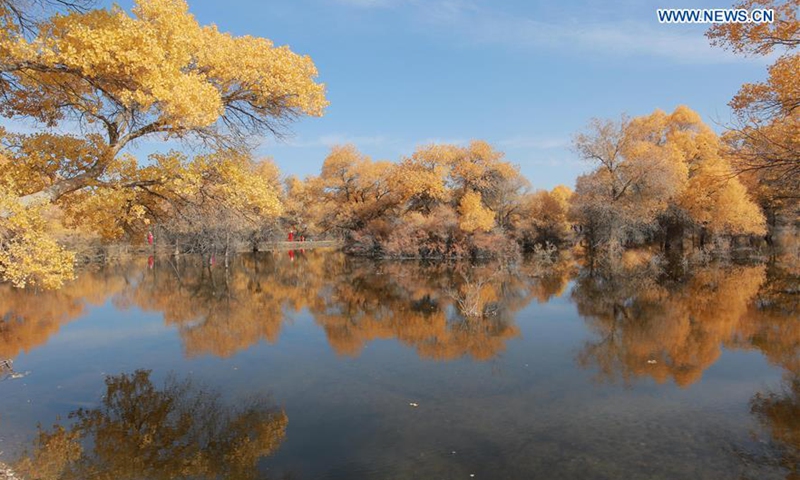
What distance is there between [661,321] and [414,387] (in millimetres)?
8213

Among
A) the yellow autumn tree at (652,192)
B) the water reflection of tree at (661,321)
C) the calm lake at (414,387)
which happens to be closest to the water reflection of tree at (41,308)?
the calm lake at (414,387)

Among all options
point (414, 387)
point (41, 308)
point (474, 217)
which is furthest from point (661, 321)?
point (41, 308)

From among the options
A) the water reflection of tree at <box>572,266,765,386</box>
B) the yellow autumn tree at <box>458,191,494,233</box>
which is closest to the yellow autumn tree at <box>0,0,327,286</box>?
the water reflection of tree at <box>572,266,765,386</box>

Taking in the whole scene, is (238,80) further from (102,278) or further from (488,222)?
(488,222)

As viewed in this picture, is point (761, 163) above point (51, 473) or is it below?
above

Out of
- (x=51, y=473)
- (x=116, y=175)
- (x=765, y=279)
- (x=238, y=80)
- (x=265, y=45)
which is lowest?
(x=51, y=473)

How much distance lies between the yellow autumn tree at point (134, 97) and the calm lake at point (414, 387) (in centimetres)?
334

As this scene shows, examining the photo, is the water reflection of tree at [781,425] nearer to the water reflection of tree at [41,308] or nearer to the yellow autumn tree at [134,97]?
the yellow autumn tree at [134,97]

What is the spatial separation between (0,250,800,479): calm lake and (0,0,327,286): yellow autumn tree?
334cm

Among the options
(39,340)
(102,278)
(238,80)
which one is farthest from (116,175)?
(102,278)

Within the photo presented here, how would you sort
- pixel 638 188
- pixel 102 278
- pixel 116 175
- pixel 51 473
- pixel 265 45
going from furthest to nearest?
pixel 638 188 → pixel 102 278 → pixel 265 45 → pixel 116 175 → pixel 51 473

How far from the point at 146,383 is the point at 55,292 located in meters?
16.5

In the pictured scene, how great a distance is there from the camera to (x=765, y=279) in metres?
20.7

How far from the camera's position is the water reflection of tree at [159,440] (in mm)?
6012
